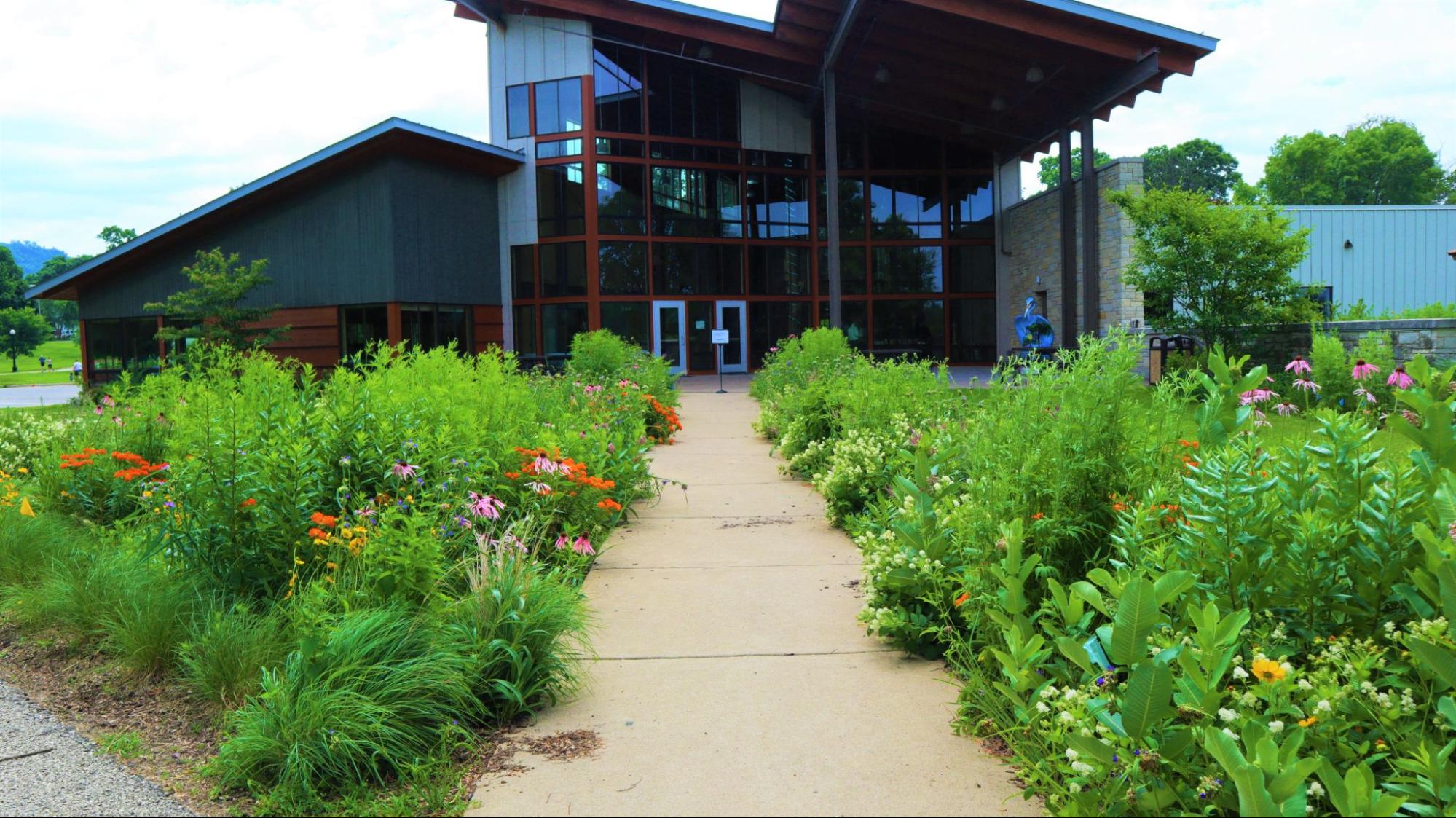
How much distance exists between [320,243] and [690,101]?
421 inches

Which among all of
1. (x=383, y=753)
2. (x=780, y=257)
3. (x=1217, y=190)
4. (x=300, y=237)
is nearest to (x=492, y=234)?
(x=300, y=237)

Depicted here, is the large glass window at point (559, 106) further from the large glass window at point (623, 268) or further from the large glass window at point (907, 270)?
the large glass window at point (907, 270)

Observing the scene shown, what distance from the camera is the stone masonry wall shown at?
70.0 ft

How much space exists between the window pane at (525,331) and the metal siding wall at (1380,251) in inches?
800

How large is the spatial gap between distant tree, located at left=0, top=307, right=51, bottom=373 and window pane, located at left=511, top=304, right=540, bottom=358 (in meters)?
57.9

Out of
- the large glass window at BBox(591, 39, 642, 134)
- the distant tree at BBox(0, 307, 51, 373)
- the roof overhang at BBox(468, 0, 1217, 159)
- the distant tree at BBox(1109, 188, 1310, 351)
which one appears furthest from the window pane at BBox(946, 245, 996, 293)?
the distant tree at BBox(0, 307, 51, 373)

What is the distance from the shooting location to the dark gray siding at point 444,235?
24.1 m

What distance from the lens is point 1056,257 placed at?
2562 centimetres

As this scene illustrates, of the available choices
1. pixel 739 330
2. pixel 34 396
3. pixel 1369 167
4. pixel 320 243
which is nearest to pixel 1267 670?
pixel 320 243

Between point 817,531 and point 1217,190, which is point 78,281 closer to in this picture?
point 817,531

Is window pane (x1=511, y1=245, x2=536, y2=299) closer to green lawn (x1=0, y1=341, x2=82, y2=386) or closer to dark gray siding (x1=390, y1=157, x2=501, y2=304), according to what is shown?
dark gray siding (x1=390, y1=157, x2=501, y2=304)

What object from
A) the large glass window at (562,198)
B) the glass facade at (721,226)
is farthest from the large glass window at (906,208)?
the large glass window at (562,198)

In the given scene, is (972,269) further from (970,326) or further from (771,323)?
(771,323)

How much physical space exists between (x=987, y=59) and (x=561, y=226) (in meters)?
12.0
